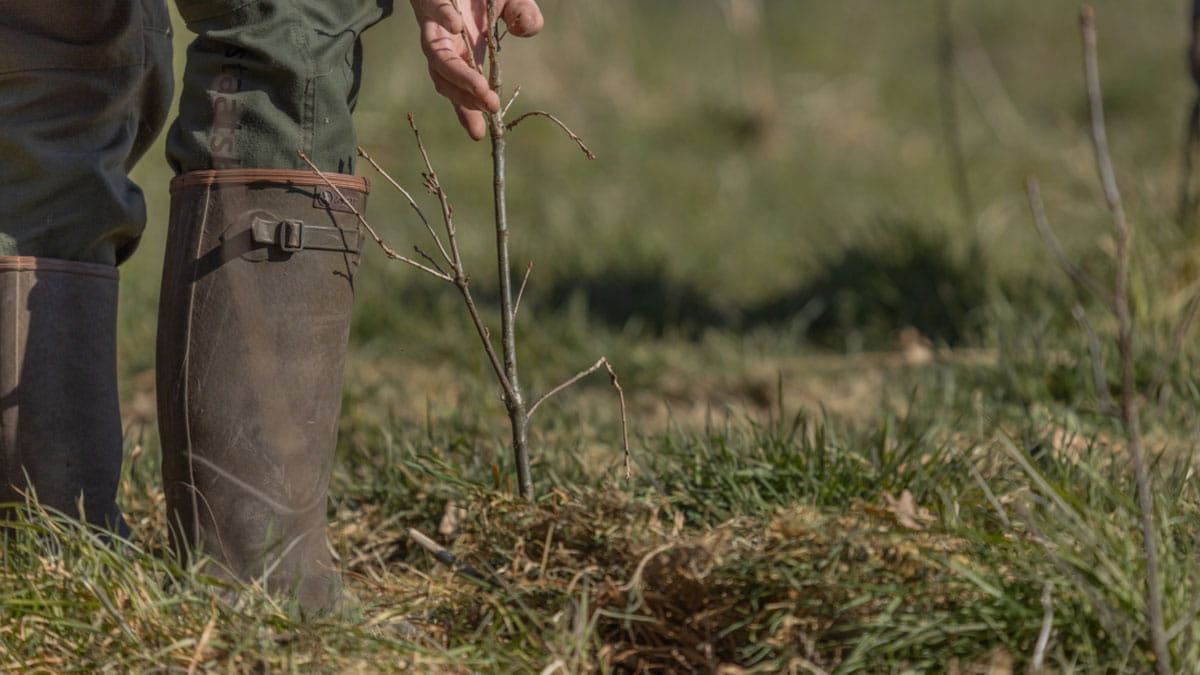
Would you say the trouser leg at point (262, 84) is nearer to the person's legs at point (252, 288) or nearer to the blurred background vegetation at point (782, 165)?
the person's legs at point (252, 288)

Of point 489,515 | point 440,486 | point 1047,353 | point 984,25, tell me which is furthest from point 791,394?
point 984,25

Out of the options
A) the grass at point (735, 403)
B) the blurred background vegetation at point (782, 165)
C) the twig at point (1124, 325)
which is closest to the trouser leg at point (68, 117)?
the grass at point (735, 403)

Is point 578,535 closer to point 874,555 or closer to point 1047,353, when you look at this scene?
point 874,555

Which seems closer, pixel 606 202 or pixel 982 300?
pixel 982 300

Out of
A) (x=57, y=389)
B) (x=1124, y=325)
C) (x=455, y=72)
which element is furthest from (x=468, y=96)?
(x=1124, y=325)

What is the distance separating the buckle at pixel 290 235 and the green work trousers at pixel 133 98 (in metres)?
0.09

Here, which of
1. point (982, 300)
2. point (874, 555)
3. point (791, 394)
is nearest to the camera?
point (874, 555)

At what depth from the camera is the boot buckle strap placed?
1.56 meters

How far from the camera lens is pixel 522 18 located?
1.64 metres

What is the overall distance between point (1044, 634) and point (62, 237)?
1377 millimetres

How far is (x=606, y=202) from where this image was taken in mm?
4910

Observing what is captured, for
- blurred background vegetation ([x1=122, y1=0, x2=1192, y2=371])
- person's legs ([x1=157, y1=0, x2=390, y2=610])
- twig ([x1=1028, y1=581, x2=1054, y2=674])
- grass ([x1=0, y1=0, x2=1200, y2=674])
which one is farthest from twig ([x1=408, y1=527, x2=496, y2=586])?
blurred background vegetation ([x1=122, y1=0, x2=1192, y2=371])

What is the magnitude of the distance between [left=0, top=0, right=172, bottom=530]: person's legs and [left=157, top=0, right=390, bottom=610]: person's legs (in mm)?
166

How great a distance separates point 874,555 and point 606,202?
363 centimetres
